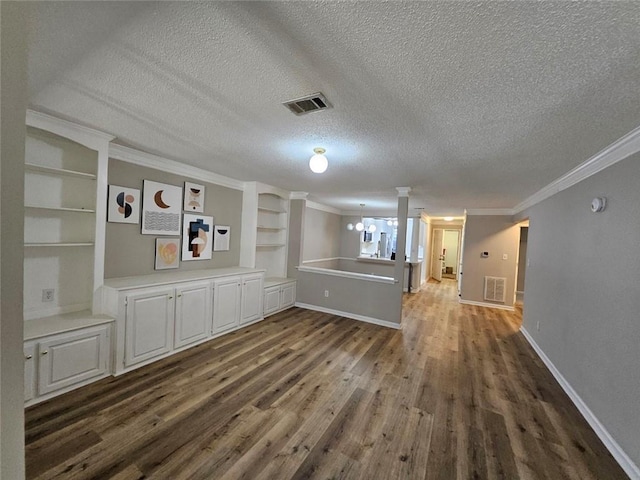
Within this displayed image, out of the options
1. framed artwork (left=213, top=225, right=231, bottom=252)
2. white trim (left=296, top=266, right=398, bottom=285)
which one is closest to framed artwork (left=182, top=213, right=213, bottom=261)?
framed artwork (left=213, top=225, right=231, bottom=252)

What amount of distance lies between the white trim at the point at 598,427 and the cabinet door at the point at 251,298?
401 centimetres

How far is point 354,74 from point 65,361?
323 cm

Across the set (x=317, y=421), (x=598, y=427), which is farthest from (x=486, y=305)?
(x=317, y=421)


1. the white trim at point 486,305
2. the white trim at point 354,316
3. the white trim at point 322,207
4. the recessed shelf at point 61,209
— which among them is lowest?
the white trim at point 354,316

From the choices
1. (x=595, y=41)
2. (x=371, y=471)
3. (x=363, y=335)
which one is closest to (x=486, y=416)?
(x=371, y=471)

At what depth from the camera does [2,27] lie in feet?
1.97

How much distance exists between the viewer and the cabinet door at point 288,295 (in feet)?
16.9

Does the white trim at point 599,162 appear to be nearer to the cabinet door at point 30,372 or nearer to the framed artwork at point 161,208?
the framed artwork at point 161,208

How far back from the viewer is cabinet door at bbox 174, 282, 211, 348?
3.18m

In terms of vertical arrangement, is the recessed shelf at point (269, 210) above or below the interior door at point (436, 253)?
above

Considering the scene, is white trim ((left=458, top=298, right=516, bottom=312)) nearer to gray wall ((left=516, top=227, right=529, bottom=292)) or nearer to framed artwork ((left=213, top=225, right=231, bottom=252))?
gray wall ((left=516, top=227, right=529, bottom=292))

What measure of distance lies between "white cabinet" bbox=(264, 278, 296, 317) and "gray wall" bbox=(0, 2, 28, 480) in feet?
13.5

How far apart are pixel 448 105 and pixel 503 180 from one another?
2.45 metres

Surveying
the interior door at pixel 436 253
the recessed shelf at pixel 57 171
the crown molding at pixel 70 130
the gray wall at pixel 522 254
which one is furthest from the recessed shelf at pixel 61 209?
the interior door at pixel 436 253
